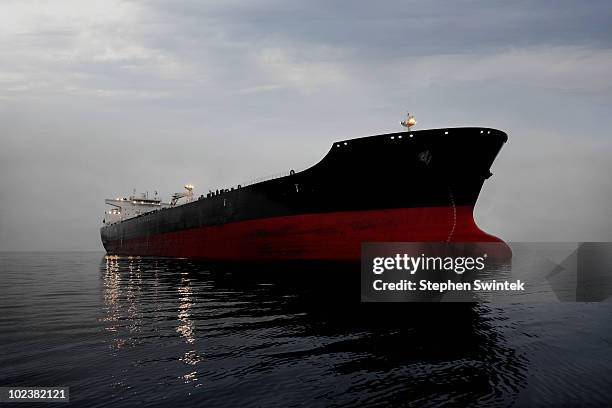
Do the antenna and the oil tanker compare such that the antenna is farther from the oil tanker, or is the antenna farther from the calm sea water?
the calm sea water

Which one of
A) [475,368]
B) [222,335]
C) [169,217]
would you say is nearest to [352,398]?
[475,368]

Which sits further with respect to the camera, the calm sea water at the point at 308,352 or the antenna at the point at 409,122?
the antenna at the point at 409,122

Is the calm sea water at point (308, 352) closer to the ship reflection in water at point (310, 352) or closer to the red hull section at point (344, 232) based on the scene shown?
the ship reflection in water at point (310, 352)

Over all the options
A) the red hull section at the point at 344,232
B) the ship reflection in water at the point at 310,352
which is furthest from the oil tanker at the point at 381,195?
the ship reflection in water at the point at 310,352

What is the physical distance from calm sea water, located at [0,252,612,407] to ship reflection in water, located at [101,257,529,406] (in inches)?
1.1

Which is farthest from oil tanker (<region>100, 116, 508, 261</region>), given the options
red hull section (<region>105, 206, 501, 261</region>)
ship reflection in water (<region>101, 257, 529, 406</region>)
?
ship reflection in water (<region>101, 257, 529, 406</region>)

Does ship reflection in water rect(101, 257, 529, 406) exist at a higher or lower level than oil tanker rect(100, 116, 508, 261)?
lower

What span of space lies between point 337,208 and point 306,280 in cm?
479

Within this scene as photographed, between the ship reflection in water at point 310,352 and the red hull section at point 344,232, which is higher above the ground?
the red hull section at point 344,232

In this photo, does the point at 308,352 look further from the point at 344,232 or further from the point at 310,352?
the point at 344,232

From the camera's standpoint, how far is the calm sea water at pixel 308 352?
492cm

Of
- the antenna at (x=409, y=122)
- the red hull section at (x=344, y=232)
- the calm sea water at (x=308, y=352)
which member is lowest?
the calm sea water at (x=308, y=352)

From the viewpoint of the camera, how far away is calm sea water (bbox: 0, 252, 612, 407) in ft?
16.1

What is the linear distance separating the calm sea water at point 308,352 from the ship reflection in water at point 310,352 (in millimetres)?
28
